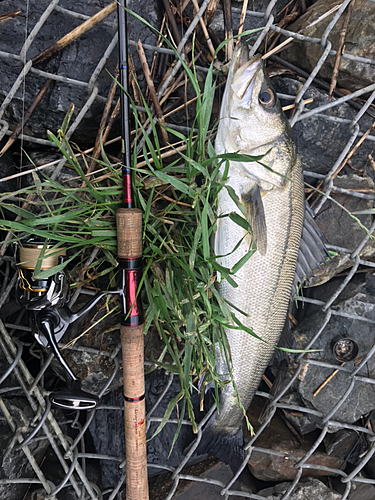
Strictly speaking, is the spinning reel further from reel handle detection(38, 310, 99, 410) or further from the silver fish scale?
the silver fish scale

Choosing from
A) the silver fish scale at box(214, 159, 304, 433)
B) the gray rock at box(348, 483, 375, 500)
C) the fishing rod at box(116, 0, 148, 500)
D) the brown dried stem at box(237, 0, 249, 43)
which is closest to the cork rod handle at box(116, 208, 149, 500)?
the fishing rod at box(116, 0, 148, 500)

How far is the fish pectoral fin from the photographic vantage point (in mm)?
1355

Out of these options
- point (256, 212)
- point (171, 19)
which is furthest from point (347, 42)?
point (256, 212)

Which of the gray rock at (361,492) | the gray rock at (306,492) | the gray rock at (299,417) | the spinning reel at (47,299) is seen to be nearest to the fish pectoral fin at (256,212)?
the spinning reel at (47,299)

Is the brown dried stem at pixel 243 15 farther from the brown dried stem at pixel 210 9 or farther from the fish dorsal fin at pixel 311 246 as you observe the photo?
the fish dorsal fin at pixel 311 246

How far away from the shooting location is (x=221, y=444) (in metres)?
1.61

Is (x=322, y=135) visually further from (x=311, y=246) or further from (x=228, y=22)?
(x=228, y=22)

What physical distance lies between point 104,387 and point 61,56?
1.33m

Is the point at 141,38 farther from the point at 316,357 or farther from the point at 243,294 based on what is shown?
the point at 316,357

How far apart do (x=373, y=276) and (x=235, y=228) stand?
0.91 m

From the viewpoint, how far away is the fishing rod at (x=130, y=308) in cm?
120

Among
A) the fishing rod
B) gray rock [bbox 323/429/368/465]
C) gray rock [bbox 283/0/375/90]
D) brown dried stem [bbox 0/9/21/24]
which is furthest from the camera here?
gray rock [bbox 323/429/368/465]

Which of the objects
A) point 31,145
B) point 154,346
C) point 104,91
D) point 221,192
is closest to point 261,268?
point 221,192

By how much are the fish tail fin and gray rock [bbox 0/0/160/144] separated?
1.40m
